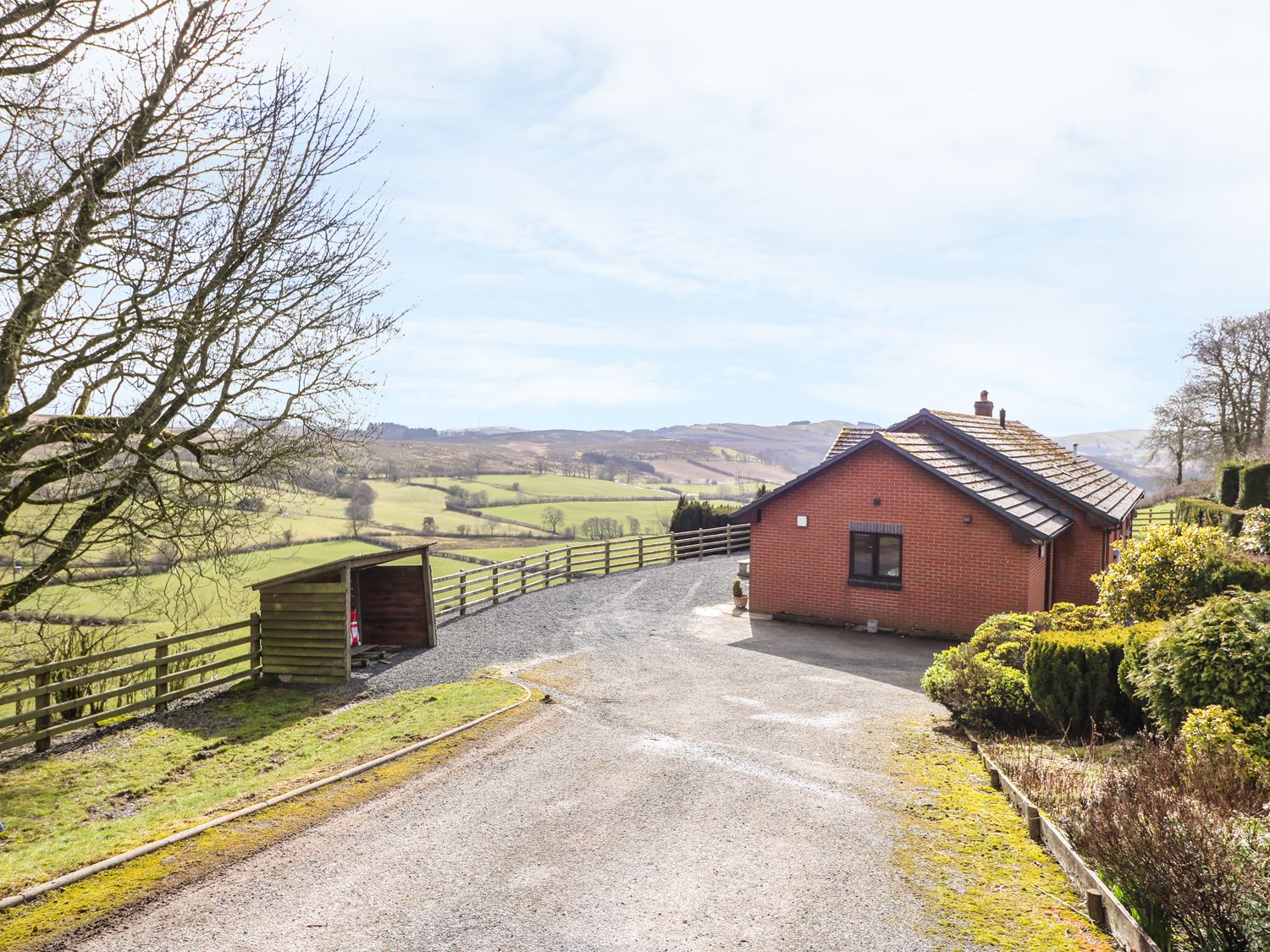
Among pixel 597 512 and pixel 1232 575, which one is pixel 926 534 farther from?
pixel 597 512

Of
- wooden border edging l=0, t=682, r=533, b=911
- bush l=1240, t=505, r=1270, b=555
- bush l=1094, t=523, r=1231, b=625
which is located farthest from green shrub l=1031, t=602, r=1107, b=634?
wooden border edging l=0, t=682, r=533, b=911

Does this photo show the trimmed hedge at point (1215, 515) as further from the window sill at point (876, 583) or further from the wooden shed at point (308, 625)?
the wooden shed at point (308, 625)

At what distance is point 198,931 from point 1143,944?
22.4ft

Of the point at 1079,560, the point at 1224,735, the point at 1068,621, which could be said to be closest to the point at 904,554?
the point at 1079,560

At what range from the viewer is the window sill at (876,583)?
19891 mm

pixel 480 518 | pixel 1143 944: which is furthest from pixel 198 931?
pixel 480 518

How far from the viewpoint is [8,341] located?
938 cm

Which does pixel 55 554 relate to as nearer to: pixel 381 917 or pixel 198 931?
pixel 198 931

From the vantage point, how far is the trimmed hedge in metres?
30.3

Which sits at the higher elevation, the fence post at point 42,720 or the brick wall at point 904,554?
the brick wall at point 904,554

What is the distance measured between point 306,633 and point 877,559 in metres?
13.5

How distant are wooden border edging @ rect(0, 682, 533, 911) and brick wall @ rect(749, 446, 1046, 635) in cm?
1177

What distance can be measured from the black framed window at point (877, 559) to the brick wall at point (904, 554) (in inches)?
7.1

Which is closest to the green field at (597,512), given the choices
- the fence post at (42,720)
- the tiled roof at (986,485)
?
the tiled roof at (986,485)
